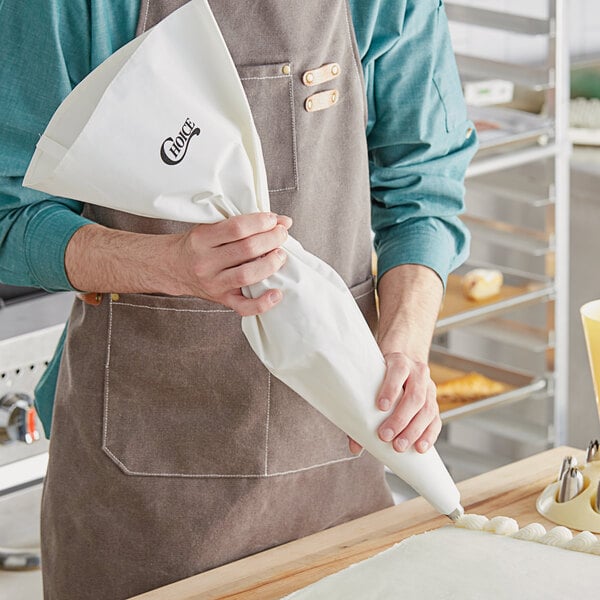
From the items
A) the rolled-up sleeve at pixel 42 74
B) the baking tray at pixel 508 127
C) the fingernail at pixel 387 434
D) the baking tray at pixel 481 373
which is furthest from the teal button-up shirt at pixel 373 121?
the baking tray at pixel 481 373

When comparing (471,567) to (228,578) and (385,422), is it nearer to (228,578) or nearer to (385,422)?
(385,422)

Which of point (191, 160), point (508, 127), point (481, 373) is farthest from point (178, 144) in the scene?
point (481, 373)

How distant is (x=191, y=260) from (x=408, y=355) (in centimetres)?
35

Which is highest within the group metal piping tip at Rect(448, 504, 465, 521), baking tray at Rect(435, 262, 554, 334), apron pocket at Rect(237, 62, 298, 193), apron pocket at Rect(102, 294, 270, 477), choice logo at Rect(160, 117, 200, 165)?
choice logo at Rect(160, 117, 200, 165)

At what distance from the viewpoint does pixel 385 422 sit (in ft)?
3.82

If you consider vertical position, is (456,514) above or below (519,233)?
above

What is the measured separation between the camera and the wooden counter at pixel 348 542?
117cm

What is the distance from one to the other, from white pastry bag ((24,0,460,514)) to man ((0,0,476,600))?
0.45ft

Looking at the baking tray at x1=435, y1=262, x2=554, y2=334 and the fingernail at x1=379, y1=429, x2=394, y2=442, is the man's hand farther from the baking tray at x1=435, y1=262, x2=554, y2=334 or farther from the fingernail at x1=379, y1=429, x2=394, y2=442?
the baking tray at x1=435, y1=262, x2=554, y2=334

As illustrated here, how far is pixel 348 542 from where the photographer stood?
1.26 m

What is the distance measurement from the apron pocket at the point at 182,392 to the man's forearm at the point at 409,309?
165 mm

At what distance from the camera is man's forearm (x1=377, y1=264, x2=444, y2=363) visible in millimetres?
1354

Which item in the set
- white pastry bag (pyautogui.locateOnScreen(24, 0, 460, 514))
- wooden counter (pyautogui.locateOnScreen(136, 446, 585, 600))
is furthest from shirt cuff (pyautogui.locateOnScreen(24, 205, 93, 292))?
wooden counter (pyautogui.locateOnScreen(136, 446, 585, 600))

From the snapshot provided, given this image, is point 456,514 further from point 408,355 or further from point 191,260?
point 191,260
